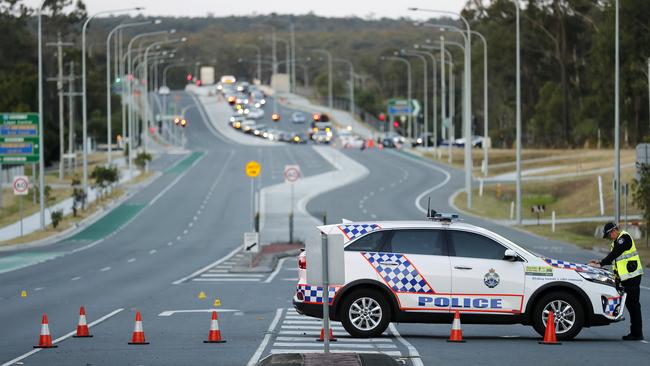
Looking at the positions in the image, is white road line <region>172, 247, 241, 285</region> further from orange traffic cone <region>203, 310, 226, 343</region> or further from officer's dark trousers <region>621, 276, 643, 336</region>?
officer's dark trousers <region>621, 276, 643, 336</region>

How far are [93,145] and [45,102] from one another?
1339 cm

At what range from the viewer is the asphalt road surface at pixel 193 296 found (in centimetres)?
1709

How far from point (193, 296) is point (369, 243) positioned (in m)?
10.6

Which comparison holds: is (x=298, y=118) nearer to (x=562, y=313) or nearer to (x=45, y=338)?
(x=562, y=313)

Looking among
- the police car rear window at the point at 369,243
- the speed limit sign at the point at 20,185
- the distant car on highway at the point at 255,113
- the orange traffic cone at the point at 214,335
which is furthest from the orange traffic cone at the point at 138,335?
the distant car on highway at the point at 255,113

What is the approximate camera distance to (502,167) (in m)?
94.3

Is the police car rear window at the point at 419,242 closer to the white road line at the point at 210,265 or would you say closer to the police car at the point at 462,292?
the police car at the point at 462,292

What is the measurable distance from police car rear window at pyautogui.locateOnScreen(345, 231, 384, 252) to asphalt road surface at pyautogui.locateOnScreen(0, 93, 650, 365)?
4.17ft

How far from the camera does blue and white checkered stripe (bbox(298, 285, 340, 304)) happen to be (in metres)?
18.4

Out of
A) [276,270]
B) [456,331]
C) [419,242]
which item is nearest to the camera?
[456,331]

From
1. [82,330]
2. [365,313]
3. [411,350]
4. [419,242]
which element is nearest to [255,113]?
[82,330]

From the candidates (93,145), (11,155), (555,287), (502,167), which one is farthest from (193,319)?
(93,145)

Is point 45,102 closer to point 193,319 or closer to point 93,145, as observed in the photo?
point 93,145

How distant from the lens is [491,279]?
A: 18.5 m
